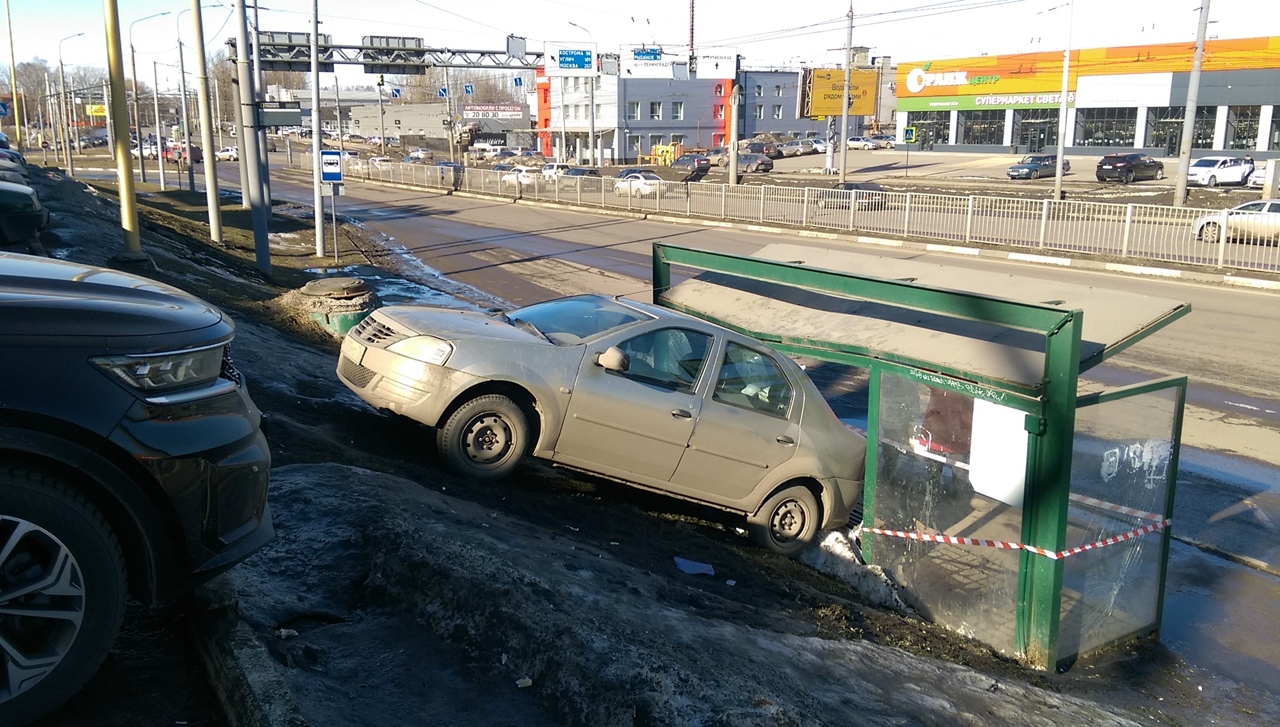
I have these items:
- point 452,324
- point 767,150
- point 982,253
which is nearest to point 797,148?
point 767,150

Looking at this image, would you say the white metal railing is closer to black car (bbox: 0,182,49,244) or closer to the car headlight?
the car headlight

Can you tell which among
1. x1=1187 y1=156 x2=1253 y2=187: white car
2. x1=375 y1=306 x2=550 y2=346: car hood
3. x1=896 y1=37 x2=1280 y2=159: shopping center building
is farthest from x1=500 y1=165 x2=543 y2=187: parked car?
x1=375 y1=306 x2=550 y2=346: car hood

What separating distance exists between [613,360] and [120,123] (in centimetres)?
859

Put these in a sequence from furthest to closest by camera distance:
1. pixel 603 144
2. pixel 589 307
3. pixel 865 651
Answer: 1. pixel 603 144
2. pixel 589 307
3. pixel 865 651

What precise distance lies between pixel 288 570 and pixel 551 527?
2217mm

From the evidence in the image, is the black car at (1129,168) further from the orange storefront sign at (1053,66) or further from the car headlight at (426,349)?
the car headlight at (426,349)

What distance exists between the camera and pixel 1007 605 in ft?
20.5

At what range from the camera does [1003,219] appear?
27500mm

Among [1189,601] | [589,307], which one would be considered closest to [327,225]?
[589,307]

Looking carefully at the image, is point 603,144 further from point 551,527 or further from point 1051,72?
point 551,527

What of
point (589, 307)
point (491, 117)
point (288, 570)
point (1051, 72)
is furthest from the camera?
point (491, 117)

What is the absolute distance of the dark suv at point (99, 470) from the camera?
2.85 meters

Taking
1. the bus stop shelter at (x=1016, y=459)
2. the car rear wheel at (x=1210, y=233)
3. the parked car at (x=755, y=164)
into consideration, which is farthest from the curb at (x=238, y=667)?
the parked car at (x=755, y=164)

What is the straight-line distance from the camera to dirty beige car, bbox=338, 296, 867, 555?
6.84 metres
